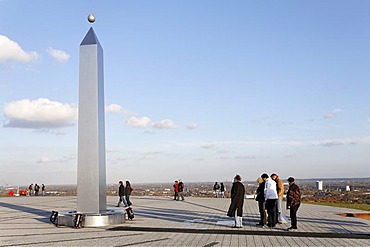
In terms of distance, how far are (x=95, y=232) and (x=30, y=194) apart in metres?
33.7

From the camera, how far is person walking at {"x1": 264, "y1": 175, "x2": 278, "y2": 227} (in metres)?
13.9

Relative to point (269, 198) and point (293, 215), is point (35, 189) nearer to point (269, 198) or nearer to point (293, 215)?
point (269, 198)

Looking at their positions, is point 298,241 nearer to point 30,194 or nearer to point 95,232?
point 95,232

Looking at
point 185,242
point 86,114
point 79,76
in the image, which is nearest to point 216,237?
point 185,242

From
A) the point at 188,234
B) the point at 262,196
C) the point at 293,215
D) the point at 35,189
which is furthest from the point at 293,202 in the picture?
the point at 35,189

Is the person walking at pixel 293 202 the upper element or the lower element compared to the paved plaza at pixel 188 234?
upper

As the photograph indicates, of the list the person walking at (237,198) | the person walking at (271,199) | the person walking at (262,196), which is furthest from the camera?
the person walking at (262,196)

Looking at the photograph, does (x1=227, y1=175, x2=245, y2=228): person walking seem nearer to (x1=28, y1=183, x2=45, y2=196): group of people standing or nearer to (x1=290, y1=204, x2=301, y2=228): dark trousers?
(x1=290, y1=204, x2=301, y2=228): dark trousers

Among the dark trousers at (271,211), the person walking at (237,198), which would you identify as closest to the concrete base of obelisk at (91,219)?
the person walking at (237,198)

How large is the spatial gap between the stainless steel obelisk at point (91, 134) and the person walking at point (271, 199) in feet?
19.0

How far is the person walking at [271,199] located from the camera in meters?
13.9

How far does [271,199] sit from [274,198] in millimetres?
107

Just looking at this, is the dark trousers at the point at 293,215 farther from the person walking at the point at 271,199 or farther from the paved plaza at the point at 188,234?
the person walking at the point at 271,199

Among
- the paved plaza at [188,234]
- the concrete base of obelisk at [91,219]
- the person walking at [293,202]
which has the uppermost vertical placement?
the person walking at [293,202]
